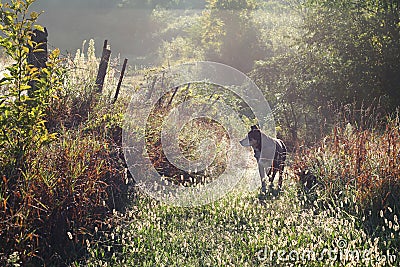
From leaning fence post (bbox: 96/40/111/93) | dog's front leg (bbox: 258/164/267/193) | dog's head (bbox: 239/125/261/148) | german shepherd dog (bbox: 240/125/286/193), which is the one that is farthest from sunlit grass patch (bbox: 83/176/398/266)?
leaning fence post (bbox: 96/40/111/93)

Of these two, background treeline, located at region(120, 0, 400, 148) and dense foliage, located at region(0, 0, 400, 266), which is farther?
background treeline, located at region(120, 0, 400, 148)

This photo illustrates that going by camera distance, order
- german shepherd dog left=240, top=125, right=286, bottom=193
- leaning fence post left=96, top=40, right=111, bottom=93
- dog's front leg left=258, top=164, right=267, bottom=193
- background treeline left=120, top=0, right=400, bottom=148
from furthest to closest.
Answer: background treeline left=120, top=0, right=400, bottom=148
leaning fence post left=96, top=40, right=111, bottom=93
german shepherd dog left=240, top=125, right=286, bottom=193
dog's front leg left=258, top=164, right=267, bottom=193

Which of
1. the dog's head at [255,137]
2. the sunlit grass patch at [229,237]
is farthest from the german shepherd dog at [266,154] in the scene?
the sunlit grass patch at [229,237]

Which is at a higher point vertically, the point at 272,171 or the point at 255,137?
the point at 255,137

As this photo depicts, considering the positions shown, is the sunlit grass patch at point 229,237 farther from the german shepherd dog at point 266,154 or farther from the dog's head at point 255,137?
the dog's head at point 255,137

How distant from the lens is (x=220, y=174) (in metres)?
6.32

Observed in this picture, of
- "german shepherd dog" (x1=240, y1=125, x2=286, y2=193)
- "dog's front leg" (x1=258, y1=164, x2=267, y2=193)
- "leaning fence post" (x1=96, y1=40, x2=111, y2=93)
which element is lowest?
"dog's front leg" (x1=258, y1=164, x2=267, y2=193)

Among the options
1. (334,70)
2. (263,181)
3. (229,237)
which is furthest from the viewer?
A: (334,70)

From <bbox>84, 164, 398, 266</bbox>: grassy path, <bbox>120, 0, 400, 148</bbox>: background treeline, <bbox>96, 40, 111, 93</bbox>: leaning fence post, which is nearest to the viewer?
<bbox>84, 164, 398, 266</bbox>: grassy path

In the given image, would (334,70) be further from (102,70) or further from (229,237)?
(229,237)

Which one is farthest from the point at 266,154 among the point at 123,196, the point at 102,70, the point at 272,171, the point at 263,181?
the point at 102,70

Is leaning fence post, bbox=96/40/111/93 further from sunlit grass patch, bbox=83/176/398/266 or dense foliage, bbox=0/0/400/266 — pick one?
sunlit grass patch, bbox=83/176/398/266

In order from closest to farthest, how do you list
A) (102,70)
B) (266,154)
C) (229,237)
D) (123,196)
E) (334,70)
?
(229,237) < (123,196) < (266,154) < (102,70) < (334,70)

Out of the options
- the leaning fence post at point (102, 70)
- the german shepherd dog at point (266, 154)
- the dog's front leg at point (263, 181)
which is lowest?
the dog's front leg at point (263, 181)
